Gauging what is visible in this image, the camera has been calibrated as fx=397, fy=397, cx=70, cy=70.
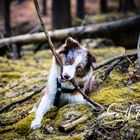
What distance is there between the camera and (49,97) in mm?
4801

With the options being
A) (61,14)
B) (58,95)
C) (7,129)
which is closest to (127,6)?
(61,14)

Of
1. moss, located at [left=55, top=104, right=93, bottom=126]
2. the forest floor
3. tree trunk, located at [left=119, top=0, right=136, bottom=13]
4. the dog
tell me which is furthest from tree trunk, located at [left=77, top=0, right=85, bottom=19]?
moss, located at [left=55, top=104, right=93, bottom=126]

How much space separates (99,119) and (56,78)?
0.77 meters

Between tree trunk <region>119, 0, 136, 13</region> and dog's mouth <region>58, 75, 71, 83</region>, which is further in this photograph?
tree trunk <region>119, 0, 136, 13</region>

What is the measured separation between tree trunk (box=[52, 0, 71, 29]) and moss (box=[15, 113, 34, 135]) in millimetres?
9214

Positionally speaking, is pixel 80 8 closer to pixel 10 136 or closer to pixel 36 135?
pixel 10 136

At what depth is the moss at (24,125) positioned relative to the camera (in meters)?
4.64

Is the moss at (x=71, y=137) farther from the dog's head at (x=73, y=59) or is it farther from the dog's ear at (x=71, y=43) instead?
the dog's ear at (x=71, y=43)

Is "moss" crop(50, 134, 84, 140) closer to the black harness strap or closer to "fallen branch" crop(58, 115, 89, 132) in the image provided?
"fallen branch" crop(58, 115, 89, 132)

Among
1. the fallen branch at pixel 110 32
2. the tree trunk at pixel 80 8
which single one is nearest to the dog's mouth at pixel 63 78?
the fallen branch at pixel 110 32

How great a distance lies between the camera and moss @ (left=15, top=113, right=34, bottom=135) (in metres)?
4.64

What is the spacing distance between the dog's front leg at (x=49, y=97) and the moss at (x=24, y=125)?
125mm

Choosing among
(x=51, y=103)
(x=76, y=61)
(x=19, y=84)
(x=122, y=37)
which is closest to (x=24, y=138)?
(x=51, y=103)

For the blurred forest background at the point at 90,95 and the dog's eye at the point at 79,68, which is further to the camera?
the dog's eye at the point at 79,68
